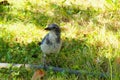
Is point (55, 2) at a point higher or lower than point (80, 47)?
higher

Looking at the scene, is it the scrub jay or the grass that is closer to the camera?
the scrub jay

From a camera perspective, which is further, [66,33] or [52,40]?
[66,33]

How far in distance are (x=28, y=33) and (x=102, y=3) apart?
1.85m

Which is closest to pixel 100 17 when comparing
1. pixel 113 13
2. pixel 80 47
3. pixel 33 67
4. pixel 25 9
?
pixel 113 13

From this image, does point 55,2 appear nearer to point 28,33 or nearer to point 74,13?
point 74,13

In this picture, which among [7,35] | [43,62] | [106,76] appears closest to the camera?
[106,76]

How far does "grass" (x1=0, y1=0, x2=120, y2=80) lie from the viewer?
14.6 feet

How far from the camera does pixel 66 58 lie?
4789 millimetres

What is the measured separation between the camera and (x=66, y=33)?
5.66 meters

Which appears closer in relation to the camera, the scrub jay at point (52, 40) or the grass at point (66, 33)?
the scrub jay at point (52, 40)

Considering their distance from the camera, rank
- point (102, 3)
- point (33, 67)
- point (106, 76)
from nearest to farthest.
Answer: point (106, 76), point (33, 67), point (102, 3)

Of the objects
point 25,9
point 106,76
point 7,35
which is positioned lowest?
point 106,76

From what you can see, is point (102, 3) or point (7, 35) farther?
point (102, 3)

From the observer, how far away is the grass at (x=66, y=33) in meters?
4.46
